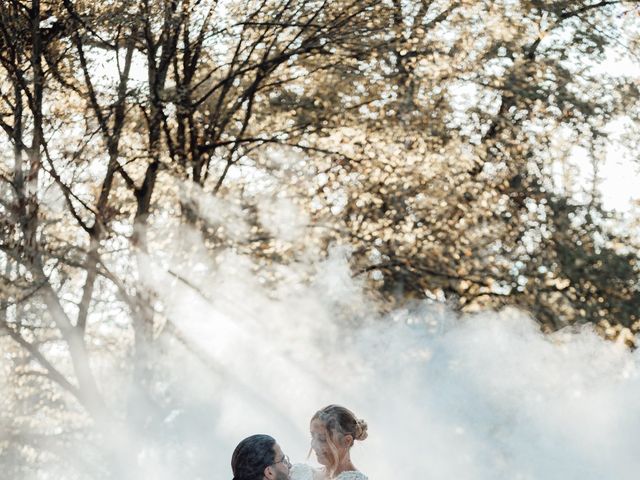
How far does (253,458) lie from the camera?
11.2 ft

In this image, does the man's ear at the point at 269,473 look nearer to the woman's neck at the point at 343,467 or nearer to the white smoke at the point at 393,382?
the woman's neck at the point at 343,467

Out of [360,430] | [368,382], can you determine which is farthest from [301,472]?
[368,382]

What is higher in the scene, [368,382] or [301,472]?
[368,382]

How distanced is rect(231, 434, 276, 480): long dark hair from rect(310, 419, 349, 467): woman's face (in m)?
1.26

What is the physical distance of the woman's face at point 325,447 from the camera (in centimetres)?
469

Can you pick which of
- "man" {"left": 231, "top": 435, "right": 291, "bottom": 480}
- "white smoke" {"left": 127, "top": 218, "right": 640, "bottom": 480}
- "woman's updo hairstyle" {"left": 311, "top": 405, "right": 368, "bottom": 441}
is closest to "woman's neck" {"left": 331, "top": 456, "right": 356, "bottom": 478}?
"woman's updo hairstyle" {"left": 311, "top": 405, "right": 368, "bottom": 441}

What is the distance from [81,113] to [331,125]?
352 cm

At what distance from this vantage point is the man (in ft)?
11.2

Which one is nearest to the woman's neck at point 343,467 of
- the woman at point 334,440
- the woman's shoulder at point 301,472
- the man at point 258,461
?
the woman at point 334,440

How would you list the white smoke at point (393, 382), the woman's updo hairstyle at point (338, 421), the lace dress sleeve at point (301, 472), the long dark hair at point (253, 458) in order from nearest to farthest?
the long dark hair at point (253, 458)
the lace dress sleeve at point (301, 472)
the woman's updo hairstyle at point (338, 421)
the white smoke at point (393, 382)

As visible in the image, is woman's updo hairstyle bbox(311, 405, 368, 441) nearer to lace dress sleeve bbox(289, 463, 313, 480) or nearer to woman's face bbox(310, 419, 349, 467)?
woman's face bbox(310, 419, 349, 467)

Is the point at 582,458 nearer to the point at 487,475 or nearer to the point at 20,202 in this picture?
the point at 487,475

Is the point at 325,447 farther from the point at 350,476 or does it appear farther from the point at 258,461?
the point at 258,461

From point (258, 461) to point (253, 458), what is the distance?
21mm
